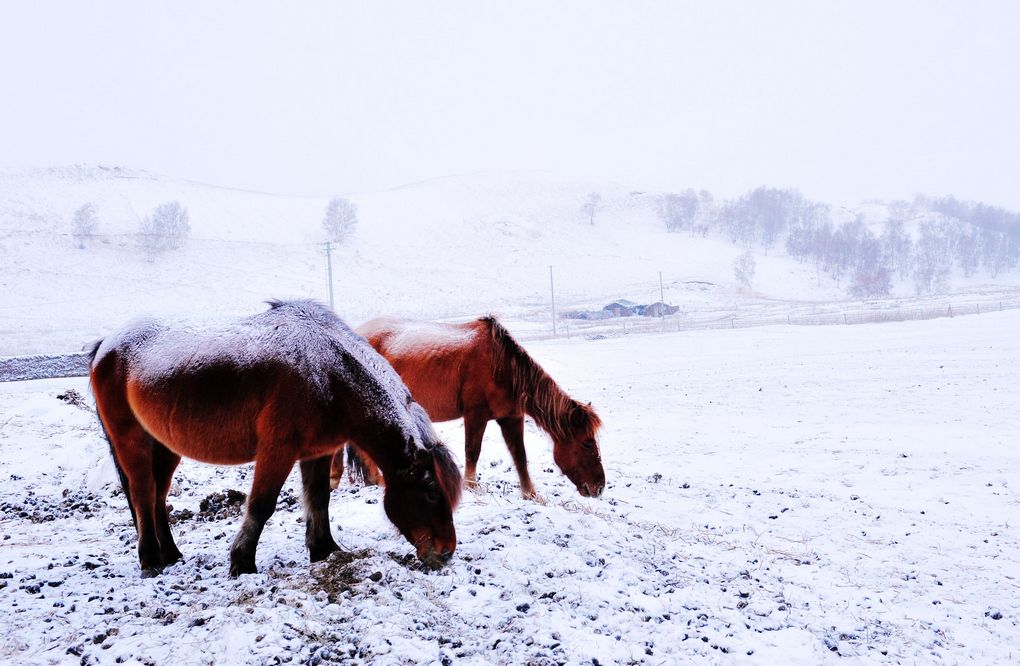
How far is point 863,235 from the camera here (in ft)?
331

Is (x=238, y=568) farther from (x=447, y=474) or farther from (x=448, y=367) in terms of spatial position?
(x=448, y=367)

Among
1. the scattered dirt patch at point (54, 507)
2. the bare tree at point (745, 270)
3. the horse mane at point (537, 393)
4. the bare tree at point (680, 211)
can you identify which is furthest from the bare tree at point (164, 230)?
the bare tree at point (680, 211)

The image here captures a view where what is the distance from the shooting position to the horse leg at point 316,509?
459cm

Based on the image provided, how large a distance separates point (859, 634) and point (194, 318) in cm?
559

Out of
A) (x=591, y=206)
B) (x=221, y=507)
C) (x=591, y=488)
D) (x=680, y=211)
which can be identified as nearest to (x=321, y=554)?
(x=221, y=507)

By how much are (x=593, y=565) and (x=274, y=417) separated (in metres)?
2.76

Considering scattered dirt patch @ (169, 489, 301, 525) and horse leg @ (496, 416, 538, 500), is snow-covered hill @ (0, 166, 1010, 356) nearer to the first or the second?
scattered dirt patch @ (169, 489, 301, 525)

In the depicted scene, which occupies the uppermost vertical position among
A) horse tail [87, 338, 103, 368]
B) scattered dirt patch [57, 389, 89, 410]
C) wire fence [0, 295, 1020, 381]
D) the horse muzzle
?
horse tail [87, 338, 103, 368]

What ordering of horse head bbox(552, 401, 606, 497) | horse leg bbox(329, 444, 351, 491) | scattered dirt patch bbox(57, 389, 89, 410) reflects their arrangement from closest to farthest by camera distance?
1. horse head bbox(552, 401, 606, 497)
2. horse leg bbox(329, 444, 351, 491)
3. scattered dirt patch bbox(57, 389, 89, 410)

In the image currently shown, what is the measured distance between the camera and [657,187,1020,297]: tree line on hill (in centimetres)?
9238

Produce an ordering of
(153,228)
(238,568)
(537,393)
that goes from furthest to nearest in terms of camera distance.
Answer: (153,228) < (537,393) < (238,568)

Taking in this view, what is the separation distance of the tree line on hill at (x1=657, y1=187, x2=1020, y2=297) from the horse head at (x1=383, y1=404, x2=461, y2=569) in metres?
93.2

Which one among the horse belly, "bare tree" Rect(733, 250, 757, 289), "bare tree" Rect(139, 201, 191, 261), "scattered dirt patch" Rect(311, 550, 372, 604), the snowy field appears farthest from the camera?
"bare tree" Rect(733, 250, 757, 289)

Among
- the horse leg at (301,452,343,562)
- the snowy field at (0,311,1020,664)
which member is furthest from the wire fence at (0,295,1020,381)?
the horse leg at (301,452,343,562)
